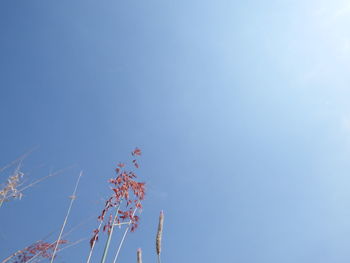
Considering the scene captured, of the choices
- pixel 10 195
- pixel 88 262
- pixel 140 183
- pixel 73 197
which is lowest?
pixel 88 262

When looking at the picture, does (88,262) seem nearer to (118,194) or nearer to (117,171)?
(118,194)

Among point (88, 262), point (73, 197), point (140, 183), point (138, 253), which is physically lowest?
point (138, 253)

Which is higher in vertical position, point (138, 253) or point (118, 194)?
point (118, 194)

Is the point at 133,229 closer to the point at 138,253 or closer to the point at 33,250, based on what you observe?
the point at 33,250

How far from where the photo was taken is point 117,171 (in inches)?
186

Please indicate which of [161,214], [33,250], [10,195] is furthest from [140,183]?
[161,214]

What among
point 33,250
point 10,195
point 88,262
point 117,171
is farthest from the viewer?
point 117,171

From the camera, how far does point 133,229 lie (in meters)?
4.44

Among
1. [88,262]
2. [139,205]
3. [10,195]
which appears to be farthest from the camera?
[139,205]

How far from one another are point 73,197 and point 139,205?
1.25 m

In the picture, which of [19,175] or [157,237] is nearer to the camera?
[157,237]

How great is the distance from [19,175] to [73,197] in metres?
0.58

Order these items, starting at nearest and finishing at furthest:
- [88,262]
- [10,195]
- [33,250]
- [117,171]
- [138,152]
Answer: [10,195] → [88,262] → [33,250] → [117,171] → [138,152]

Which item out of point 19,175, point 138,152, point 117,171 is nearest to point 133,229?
point 117,171
